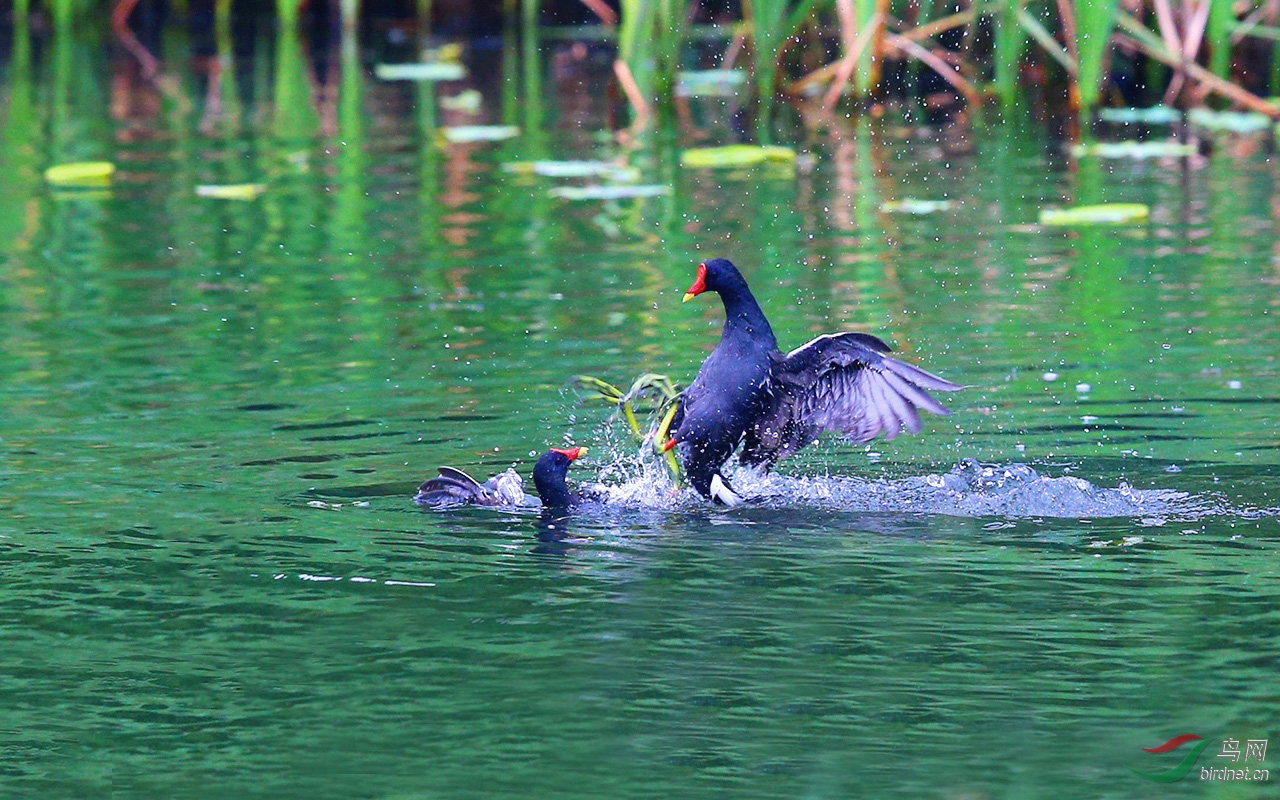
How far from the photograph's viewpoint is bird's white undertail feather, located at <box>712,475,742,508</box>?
6734mm

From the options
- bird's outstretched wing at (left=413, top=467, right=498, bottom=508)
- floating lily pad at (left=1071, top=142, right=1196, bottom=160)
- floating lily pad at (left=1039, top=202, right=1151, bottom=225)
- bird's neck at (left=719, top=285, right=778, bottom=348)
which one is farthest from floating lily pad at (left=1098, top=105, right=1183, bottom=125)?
bird's outstretched wing at (left=413, top=467, right=498, bottom=508)

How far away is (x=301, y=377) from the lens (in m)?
8.27

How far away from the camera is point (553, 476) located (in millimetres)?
6441

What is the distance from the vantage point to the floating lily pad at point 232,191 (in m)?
12.6

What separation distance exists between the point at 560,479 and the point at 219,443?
4.49 ft

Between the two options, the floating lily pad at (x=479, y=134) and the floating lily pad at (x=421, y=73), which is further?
the floating lily pad at (x=421, y=73)

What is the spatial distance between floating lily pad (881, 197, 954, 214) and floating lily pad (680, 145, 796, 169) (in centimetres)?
148

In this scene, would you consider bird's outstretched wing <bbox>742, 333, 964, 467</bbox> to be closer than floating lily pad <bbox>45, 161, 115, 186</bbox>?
Yes

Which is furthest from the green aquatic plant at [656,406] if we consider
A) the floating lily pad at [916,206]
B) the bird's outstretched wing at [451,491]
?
the floating lily pad at [916,206]

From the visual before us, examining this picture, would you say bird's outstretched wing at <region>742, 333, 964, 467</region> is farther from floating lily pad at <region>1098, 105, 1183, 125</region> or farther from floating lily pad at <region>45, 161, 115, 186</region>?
floating lily pad at <region>1098, 105, 1183, 125</region>

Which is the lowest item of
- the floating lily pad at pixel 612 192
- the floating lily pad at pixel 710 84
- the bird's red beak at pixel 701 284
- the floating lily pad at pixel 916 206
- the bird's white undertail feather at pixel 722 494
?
the bird's white undertail feather at pixel 722 494

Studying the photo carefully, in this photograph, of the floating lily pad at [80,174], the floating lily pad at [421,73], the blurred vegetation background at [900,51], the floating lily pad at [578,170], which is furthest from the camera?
the floating lily pad at [421,73]

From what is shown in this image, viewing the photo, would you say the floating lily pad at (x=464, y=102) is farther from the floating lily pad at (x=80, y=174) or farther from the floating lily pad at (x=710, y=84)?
the floating lily pad at (x=80, y=174)

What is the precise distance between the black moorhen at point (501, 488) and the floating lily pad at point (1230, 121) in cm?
909
